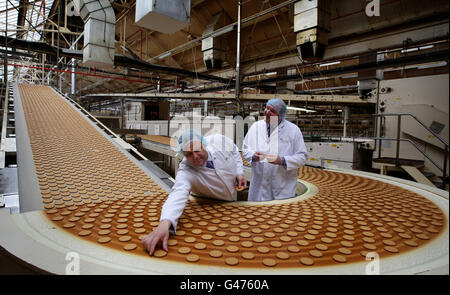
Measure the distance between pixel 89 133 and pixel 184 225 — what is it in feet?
8.48

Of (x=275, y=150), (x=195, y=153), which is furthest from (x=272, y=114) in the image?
(x=195, y=153)

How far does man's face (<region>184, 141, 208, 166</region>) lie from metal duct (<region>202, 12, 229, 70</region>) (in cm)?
431

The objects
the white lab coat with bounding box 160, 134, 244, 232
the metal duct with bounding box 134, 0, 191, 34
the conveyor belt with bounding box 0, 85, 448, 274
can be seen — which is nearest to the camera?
the conveyor belt with bounding box 0, 85, 448, 274

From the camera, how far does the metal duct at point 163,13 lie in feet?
7.55

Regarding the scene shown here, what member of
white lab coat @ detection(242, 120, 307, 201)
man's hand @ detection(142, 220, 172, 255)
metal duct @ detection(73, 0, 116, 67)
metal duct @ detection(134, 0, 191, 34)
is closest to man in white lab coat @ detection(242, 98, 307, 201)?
white lab coat @ detection(242, 120, 307, 201)

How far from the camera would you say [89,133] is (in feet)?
10.5

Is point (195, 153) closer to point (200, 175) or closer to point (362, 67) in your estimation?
point (200, 175)

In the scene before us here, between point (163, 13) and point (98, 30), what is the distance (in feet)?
10.4

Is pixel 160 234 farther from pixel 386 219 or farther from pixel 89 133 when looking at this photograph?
pixel 89 133

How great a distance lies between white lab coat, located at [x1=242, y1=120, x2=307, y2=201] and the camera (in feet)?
6.35

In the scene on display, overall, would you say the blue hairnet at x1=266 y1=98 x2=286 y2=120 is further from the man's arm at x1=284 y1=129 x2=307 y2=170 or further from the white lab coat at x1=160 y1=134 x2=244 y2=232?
the white lab coat at x1=160 y1=134 x2=244 y2=232

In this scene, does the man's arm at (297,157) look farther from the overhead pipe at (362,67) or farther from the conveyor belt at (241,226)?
the overhead pipe at (362,67)

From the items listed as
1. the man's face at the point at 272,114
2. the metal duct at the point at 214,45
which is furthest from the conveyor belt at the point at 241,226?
the metal duct at the point at 214,45
